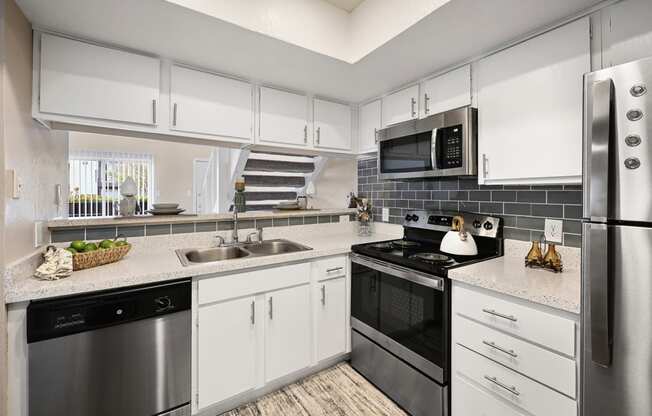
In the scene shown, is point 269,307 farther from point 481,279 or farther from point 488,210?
point 488,210

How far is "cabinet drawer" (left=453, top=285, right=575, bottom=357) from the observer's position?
1.11 m

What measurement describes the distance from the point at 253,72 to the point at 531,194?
198 centimetres

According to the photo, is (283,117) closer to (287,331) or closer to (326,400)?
(287,331)

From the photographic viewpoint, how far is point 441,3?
133 cm

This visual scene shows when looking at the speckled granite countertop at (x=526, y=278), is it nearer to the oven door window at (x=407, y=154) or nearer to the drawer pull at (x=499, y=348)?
the drawer pull at (x=499, y=348)

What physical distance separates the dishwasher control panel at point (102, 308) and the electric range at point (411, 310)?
114cm

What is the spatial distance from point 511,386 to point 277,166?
279 centimetres

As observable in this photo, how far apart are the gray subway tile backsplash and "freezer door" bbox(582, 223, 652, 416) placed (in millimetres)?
847

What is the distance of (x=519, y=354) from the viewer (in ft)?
4.04

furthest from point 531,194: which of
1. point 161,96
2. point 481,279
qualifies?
point 161,96

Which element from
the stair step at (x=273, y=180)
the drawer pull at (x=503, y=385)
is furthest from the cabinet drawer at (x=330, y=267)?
the stair step at (x=273, y=180)

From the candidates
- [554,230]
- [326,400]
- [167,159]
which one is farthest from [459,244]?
[167,159]

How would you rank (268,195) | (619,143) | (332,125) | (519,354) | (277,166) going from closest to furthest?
(619,143) → (519,354) → (332,125) → (277,166) → (268,195)

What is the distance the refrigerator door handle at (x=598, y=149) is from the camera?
87 cm
